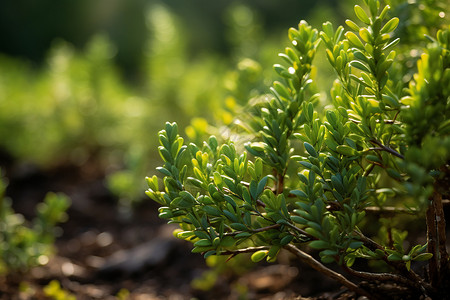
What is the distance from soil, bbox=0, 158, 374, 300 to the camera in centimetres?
209

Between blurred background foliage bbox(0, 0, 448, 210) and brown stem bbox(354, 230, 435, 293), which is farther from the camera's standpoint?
blurred background foliage bbox(0, 0, 448, 210)

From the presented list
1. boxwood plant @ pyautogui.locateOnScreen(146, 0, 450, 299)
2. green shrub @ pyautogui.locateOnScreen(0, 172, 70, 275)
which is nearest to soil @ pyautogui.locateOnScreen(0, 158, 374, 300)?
green shrub @ pyautogui.locateOnScreen(0, 172, 70, 275)

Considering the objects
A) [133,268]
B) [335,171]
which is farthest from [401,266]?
[133,268]

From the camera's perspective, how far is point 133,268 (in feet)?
8.04

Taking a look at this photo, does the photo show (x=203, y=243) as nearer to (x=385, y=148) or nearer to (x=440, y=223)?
(x=385, y=148)

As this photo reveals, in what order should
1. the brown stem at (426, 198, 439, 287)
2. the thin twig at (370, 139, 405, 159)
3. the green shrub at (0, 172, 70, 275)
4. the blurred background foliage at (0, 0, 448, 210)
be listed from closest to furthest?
the thin twig at (370, 139, 405, 159)
the brown stem at (426, 198, 439, 287)
the green shrub at (0, 172, 70, 275)
the blurred background foliage at (0, 0, 448, 210)

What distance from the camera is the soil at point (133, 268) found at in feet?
6.84

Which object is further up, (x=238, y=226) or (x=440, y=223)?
(x=238, y=226)

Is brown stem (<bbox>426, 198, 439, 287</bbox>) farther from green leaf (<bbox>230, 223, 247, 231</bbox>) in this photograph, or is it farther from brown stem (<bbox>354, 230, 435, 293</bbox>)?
green leaf (<bbox>230, 223, 247, 231</bbox>)

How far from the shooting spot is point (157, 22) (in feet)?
12.9

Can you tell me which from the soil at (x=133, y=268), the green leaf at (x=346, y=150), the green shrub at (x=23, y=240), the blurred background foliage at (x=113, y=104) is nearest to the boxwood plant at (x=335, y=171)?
the green leaf at (x=346, y=150)

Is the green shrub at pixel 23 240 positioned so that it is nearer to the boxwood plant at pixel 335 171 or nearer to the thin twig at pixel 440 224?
the boxwood plant at pixel 335 171

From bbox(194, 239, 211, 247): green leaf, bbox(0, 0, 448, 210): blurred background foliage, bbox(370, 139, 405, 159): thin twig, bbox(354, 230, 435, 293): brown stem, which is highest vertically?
bbox(0, 0, 448, 210): blurred background foliage

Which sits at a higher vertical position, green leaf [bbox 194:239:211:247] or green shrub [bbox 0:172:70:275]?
green shrub [bbox 0:172:70:275]
